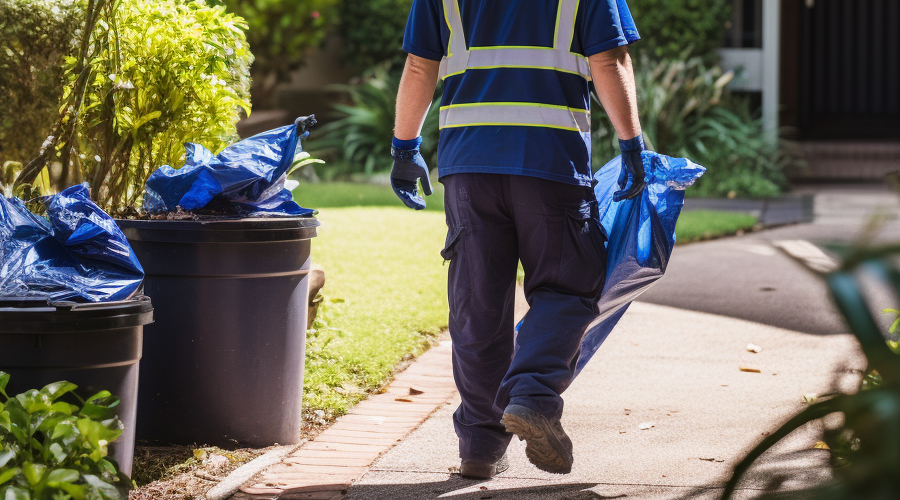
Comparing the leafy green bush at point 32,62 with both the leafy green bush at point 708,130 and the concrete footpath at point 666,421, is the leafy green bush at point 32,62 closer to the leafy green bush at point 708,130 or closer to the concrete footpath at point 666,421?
the concrete footpath at point 666,421

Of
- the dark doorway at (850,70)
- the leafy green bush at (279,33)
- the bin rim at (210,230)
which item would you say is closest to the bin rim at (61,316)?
the bin rim at (210,230)

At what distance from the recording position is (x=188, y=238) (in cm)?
352

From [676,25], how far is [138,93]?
10213 millimetres

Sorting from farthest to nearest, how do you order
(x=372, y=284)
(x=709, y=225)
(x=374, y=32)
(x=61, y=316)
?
(x=374, y=32) < (x=709, y=225) < (x=372, y=284) < (x=61, y=316)

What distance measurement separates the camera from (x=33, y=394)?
Answer: 2.72 meters

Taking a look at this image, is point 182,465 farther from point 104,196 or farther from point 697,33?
point 697,33

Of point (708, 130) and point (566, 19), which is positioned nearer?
point (566, 19)

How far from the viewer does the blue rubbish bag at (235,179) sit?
143 inches

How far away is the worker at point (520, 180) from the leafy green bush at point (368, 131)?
361 inches

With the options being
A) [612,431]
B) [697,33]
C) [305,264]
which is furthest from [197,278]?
[697,33]

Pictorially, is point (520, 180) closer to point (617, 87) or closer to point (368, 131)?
point (617, 87)

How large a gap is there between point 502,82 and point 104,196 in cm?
178

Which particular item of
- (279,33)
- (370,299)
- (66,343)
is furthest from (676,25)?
(66,343)

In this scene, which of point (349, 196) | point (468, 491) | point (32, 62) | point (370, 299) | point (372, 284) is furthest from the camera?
point (349, 196)
